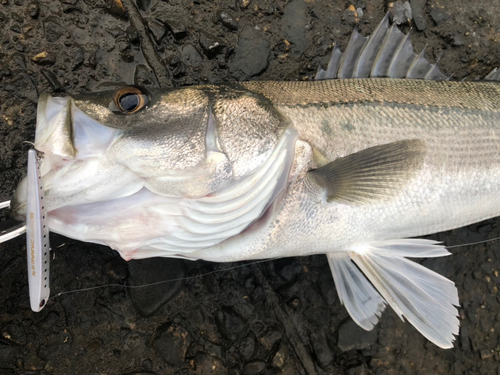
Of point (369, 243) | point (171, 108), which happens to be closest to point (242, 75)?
point (171, 108)

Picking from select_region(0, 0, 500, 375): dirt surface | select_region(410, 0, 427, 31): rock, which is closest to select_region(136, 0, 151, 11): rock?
select_region(0, 0, 500, 375): dirt surface

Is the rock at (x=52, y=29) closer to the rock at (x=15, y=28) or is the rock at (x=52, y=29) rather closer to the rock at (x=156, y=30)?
the rock at (x=15, y=28)

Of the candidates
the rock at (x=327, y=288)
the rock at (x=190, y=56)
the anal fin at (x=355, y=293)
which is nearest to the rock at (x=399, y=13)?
the rock at (x=190, y=56)

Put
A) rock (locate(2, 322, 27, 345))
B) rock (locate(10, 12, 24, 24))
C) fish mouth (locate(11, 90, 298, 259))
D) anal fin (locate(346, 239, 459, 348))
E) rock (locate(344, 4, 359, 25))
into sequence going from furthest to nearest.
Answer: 1. rock (locate(344, 4, 359, 25))
2. rock (locate(10, 12, 24, 24))
3. rock (locate(2, 322, 27, 345))
4. anal fin (locate(346, 239, 459, 348))
5. fish mouth (locate(11, 90, 298, 259))

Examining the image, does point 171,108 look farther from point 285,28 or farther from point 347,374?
point 347,374

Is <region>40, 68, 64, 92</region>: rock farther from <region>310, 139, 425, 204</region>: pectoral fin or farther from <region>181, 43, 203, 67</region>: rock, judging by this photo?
<region>310, 139, 425, 204</region>: pectoral fin
